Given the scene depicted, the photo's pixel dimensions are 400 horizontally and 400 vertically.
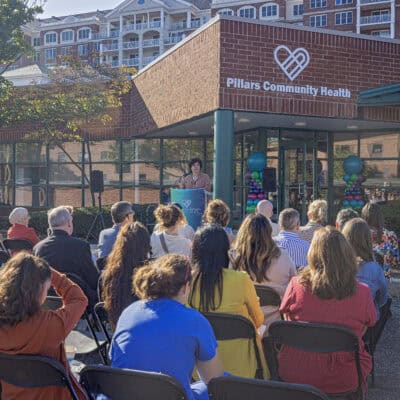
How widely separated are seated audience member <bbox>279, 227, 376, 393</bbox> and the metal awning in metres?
8.56

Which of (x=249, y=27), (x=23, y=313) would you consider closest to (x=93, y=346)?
(x=23, y=313)

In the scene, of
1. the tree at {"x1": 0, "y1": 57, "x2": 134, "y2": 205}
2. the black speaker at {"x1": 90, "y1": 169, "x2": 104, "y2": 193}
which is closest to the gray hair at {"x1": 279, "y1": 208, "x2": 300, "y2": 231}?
the black speaker at {"x1": 90, "y1": 169, "x2": 104, "y2": 193}

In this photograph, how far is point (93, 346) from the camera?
445cm

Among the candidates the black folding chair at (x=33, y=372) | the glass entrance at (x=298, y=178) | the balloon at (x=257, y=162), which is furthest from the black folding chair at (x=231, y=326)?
the glass entrance at (x=298, y=178)

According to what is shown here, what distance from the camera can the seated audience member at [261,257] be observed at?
Answer: 4164mm

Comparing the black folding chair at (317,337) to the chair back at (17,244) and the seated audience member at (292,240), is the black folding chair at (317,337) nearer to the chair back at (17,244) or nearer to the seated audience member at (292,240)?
the seated audience member at (292,240)

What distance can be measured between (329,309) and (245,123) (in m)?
10.7

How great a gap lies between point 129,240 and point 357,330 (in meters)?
1.64

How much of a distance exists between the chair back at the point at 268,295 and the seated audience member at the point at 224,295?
→ 0.53 meters

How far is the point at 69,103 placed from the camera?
15953mm

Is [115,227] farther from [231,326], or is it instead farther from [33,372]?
[33,372]

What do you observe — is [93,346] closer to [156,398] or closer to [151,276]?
[151,276]

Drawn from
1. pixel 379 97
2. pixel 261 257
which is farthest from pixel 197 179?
pixel 261 257

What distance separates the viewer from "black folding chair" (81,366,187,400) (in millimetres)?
2189
